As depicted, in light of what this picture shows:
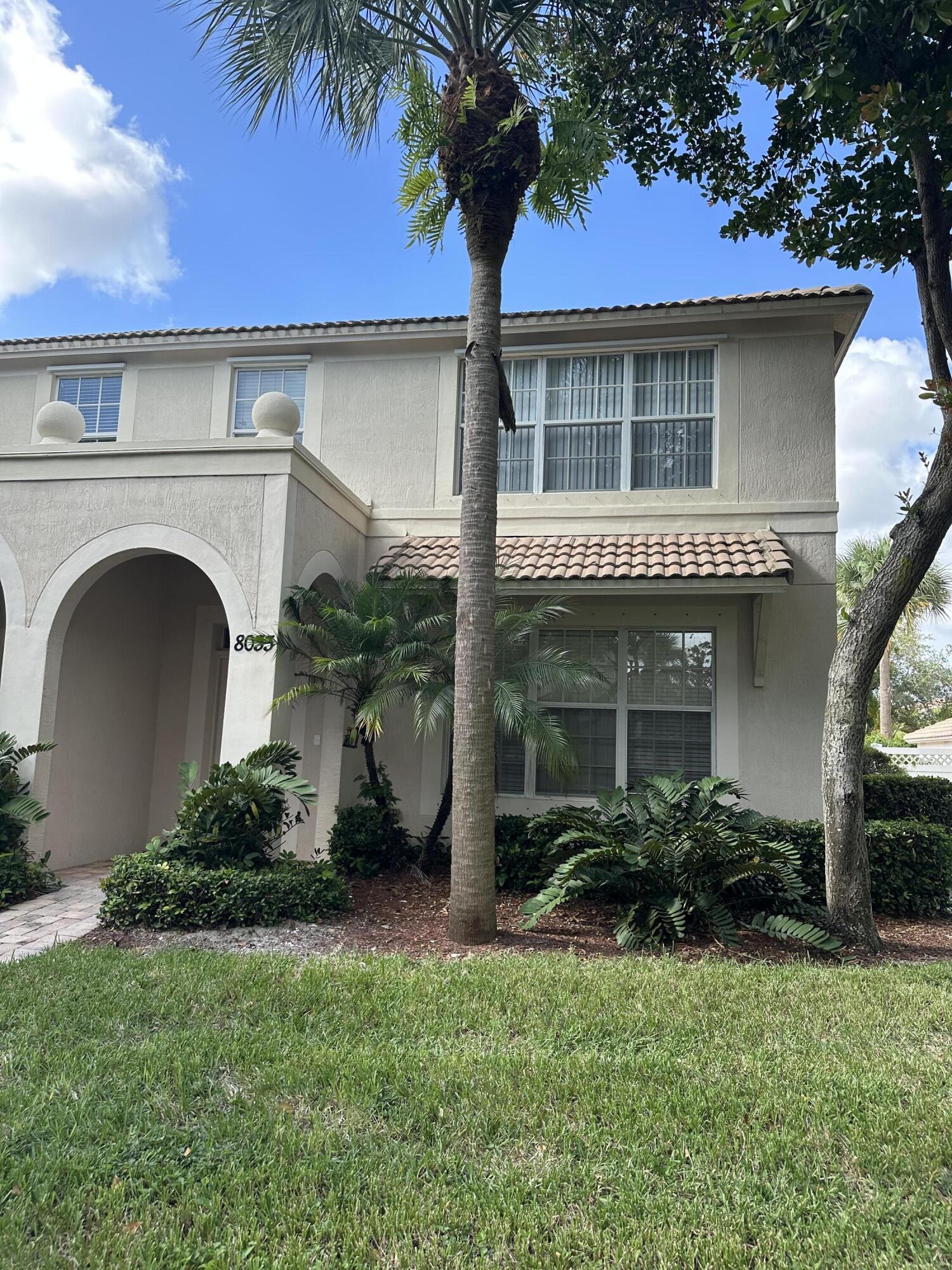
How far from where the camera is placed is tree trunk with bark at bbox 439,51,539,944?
6.80 meters

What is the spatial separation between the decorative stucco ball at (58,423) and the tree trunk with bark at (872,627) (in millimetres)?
8656

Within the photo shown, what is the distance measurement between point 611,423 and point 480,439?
14.8ft

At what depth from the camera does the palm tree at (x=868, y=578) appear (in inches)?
1182

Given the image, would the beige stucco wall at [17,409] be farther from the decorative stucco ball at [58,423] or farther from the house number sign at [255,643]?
the house number sign at [255,643]

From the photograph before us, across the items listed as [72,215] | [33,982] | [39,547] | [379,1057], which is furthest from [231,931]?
[72,215]

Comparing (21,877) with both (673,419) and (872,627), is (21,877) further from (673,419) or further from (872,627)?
(673,419)

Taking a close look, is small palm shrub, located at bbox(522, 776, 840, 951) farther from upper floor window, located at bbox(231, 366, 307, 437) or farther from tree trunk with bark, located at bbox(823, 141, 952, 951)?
upper floor window, located at bbox(231, 366, 307, 437)

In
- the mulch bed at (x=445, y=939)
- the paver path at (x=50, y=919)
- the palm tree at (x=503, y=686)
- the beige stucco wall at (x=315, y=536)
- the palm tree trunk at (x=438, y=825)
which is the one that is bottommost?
the paver path at (x=50, y=919)

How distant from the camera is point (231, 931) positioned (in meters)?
6.90

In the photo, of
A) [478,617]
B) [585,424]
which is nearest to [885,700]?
[585,424]

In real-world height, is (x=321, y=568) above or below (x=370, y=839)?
above

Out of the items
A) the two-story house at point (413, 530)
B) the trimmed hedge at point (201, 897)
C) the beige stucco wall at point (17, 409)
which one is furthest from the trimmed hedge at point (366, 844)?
the beige stucco wall at point (17, 409)

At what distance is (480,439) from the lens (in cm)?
712

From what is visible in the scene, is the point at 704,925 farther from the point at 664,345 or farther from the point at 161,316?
the point at 161,316
